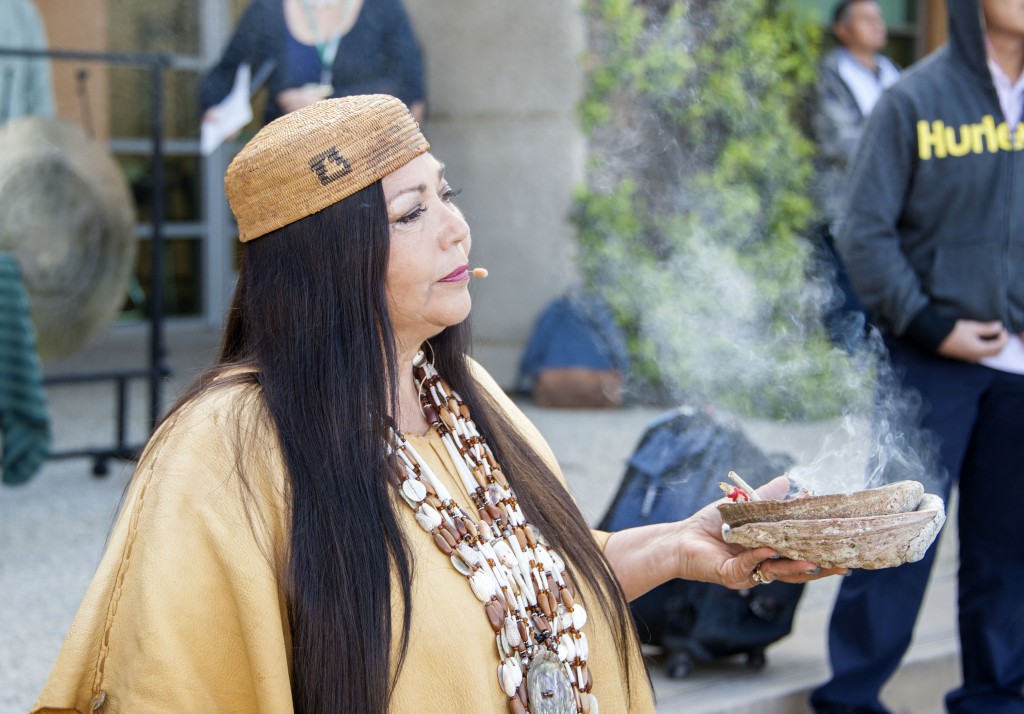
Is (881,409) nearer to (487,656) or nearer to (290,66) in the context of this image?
(487,656)

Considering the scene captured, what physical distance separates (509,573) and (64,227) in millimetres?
4136

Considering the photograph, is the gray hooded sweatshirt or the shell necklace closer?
the shell necklace

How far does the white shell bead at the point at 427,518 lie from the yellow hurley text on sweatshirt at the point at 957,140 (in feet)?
6.95

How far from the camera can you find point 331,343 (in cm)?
190

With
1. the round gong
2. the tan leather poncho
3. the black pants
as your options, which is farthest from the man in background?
the tan leather poncho

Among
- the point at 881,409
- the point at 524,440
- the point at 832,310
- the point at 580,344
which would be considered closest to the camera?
the point at 524,440

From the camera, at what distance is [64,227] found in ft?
18.2

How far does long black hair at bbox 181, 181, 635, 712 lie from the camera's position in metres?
1.75

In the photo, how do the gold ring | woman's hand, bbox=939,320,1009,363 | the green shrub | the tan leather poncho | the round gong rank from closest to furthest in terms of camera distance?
the tan leather poncho → the gold ring → woman's hand, bbox=939,320,1009,363 → the round gong → the green shrub

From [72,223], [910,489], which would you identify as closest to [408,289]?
[910,489]

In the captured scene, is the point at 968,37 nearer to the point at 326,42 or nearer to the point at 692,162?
the point at 326,42

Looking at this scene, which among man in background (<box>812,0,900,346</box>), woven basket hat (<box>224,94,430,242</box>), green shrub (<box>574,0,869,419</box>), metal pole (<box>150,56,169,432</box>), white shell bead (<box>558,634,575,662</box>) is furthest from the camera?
green shrub (<box>574,0,869,419</box>)

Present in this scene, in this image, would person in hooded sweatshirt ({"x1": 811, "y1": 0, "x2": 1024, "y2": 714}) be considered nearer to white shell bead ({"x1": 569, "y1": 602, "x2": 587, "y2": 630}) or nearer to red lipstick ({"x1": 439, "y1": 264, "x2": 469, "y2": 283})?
white shell bead ({"x1": 569, "y1": 602, "x2": 587, "y2": 630})

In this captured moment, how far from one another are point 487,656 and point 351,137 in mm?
773
